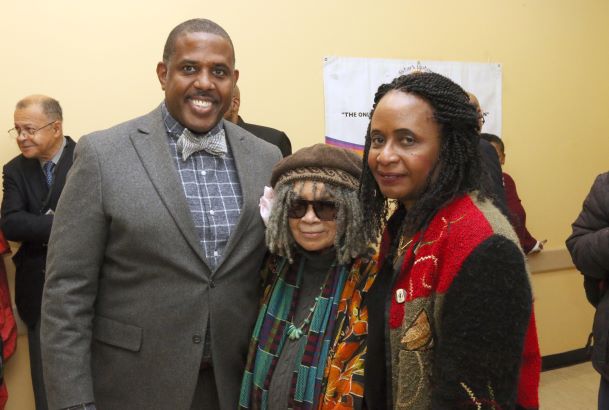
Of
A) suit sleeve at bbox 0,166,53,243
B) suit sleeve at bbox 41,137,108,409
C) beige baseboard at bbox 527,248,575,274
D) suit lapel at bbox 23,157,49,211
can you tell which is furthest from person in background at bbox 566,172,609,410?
suit lapel at bbox 23,157,49,211

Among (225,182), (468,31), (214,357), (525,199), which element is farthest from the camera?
(525,199)

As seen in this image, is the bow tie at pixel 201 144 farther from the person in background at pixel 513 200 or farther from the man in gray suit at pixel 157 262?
the person in background at pixel 513 200

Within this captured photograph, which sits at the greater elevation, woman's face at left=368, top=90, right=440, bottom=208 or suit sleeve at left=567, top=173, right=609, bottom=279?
woman's face at left=368, top=90, right=440, bottom=208

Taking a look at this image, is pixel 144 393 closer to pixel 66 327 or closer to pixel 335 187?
pixel 66 327

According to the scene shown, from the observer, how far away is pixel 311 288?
172 centimetres

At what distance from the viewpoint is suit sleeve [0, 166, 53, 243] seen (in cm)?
286

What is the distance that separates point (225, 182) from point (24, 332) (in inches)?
80.8

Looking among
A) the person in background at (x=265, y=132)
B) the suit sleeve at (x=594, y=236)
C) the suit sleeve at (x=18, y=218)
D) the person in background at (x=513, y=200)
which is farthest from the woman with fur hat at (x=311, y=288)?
the person in background at (x=513, y=200)

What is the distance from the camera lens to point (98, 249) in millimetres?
1591

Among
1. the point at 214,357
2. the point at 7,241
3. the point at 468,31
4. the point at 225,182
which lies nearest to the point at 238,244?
the point at 225,182

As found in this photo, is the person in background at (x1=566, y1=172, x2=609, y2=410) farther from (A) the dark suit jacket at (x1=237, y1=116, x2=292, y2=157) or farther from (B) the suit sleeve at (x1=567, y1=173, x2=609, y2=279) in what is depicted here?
(A) the dark suit jacket at (x1=237, y1=116, x2=292, y2=157)

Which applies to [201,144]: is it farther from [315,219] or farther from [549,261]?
[549,261]

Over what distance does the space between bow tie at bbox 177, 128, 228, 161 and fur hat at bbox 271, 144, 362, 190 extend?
0.22 m

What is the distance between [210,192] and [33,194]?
67.1 inches
